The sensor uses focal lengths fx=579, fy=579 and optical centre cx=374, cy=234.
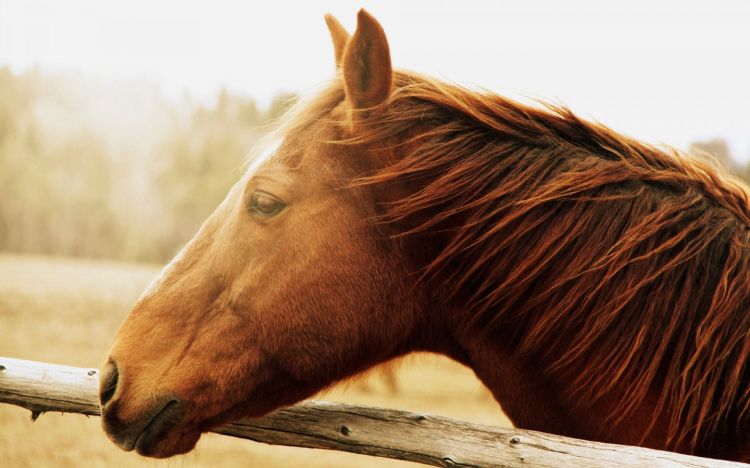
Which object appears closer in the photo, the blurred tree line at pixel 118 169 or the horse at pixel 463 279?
the horse at pixel 463 279

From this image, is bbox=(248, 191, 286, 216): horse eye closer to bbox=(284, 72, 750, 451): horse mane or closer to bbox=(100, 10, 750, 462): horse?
bbox=(100, 10, 750, 462): horse

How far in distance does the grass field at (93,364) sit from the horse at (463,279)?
0.43 metres

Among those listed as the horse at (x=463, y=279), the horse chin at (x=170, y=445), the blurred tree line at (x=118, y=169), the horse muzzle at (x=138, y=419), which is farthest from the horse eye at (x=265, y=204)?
the blurred tree line at (x=118, y=169)

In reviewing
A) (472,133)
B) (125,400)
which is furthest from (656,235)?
(125,400)

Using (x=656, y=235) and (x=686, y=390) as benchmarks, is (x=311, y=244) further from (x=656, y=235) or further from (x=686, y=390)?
(x=686, y=390)

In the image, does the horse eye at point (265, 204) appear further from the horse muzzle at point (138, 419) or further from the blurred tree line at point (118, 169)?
the blurred tree line at point (118, 169)

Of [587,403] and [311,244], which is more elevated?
[311,244]

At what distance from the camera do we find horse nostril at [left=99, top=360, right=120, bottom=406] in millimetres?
1847

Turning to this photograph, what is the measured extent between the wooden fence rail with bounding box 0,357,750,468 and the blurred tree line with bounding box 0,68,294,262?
618 inches

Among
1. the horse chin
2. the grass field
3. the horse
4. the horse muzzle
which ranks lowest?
the grass field

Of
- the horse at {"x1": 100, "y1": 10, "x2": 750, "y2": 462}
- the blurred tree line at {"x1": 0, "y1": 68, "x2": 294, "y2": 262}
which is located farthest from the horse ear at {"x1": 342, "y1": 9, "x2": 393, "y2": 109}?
the blurred tree line at {"x1": 0, "y1": 68, "x2": 294, "y2": 262}

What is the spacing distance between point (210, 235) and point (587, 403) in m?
1.36

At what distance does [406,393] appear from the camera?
12.0 meters

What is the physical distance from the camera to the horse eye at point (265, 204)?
195 cm
